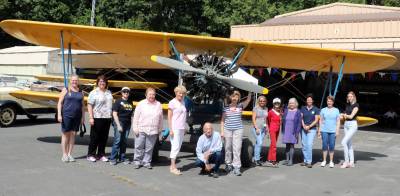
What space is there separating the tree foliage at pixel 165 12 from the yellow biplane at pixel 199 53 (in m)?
23.3

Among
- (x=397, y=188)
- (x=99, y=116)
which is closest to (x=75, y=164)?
(x=99, y=116)

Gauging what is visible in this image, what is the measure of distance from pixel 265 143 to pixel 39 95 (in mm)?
6107

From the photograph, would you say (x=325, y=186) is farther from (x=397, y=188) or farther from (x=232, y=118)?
(x=232, y=118)

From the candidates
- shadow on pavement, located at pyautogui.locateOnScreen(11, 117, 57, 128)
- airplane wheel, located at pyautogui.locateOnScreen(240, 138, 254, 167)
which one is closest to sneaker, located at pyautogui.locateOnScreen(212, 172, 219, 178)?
airplane wheel, located at pyautogui.locateOnScreen(240, 138, 254, 167)

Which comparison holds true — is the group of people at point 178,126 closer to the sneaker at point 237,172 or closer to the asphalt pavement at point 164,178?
the sneaker at point 237,172

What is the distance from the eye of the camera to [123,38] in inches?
376

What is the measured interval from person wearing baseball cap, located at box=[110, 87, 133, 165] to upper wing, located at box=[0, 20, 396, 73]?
172 cm

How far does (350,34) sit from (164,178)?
16123 mm

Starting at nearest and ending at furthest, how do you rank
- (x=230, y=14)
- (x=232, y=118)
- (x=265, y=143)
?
1. (x=232, y=118)
2. (x=265, y=143)
3. (x=230, y=14)

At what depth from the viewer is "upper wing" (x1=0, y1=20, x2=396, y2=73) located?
8984 millimetres

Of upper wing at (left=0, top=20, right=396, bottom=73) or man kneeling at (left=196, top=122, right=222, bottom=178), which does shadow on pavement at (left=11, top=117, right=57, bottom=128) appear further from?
man kneeling at (left=196, top=122, right=222, bottom=178)

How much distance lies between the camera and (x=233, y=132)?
24.7 ft

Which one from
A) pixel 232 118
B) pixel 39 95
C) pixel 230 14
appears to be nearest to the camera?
pixel 232 118

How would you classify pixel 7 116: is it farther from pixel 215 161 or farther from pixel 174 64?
pixel 215 161
